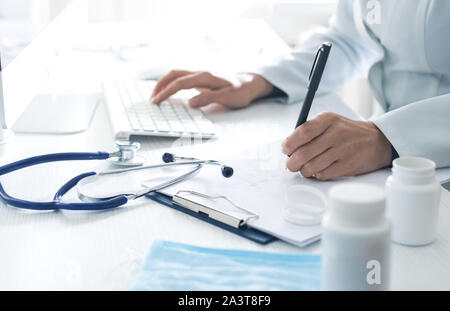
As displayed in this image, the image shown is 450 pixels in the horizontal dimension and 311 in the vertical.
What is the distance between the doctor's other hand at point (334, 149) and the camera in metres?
0.79

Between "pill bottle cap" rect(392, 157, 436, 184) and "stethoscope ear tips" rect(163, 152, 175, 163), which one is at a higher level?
"pill bottle cap" rect(392, 157, 436, 184)

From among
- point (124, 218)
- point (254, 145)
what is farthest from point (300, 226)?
point (254, 145)

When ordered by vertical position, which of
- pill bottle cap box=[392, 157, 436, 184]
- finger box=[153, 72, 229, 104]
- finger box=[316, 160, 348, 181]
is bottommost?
finger box=[316, 160, 348, 181]

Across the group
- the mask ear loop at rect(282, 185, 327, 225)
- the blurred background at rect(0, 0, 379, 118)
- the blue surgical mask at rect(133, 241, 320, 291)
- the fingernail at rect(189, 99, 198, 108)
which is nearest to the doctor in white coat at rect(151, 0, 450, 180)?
the fingernail at rect(189, 99, 198, 108)

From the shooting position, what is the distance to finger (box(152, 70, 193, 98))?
1.16m

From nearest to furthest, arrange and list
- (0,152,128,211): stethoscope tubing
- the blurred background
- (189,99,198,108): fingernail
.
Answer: (0,152,128,211): stethoscope tubing
(189,99,198,108): fingernail
the blurred background

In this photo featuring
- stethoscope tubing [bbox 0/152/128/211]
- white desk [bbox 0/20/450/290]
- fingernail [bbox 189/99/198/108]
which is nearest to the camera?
white desk [bbox 0/20/450/290]

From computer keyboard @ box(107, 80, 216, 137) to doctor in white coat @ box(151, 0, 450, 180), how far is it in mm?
27

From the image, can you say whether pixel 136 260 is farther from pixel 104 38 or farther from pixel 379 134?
pixel 104 38

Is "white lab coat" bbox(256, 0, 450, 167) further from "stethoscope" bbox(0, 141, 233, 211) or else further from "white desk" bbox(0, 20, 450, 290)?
"stethoscope" bbox(0, 141, 233, 211)

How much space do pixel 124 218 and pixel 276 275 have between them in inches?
8.2

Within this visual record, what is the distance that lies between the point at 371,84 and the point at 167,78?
37 centimetres

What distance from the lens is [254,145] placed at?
3.08 ft
